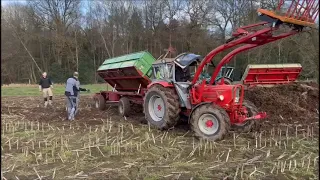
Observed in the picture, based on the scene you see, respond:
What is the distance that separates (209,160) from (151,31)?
37.3 metres

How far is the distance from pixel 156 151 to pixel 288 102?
5947 mm

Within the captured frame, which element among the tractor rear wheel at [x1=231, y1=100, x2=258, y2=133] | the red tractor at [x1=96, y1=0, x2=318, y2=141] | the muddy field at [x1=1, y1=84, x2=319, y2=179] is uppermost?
the red tractor at [x1=96, y1=0, x2=318, y2=141]

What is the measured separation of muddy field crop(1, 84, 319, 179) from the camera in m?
5.29

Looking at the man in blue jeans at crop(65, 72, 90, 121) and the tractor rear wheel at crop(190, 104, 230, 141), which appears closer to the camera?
the tractor rear wheel at crop(190, 104, 230, 141)

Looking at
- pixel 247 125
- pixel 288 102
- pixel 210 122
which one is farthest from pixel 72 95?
pixel 288 102

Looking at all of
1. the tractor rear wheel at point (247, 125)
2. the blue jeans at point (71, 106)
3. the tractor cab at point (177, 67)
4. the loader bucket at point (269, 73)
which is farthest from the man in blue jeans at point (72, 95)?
the loader bucket at point (269, 73)

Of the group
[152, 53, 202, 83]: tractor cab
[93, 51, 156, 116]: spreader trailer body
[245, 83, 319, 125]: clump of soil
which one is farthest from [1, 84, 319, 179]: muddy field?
[152, 53, 202, 83]: tractor cab

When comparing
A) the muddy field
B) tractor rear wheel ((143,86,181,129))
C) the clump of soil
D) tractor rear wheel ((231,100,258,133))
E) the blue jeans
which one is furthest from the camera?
the blue jeans

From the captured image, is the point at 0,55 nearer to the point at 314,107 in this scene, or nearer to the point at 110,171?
the point at 110,171

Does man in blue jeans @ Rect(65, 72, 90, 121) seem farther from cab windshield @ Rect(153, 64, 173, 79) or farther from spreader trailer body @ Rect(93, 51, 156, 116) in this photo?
cab windshield @ Rect(153, 64, 173, 79)

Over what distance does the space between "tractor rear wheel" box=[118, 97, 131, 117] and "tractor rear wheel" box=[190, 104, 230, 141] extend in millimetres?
4023

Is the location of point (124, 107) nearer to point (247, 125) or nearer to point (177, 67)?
point (177, 67)

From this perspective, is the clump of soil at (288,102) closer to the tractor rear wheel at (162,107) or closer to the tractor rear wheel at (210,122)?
the tractor rear wheel at (210,122)

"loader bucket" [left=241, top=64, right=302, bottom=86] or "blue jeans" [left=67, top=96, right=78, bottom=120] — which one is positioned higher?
"loader bucket" [left=241, top=64, right=302, bottom=86]
